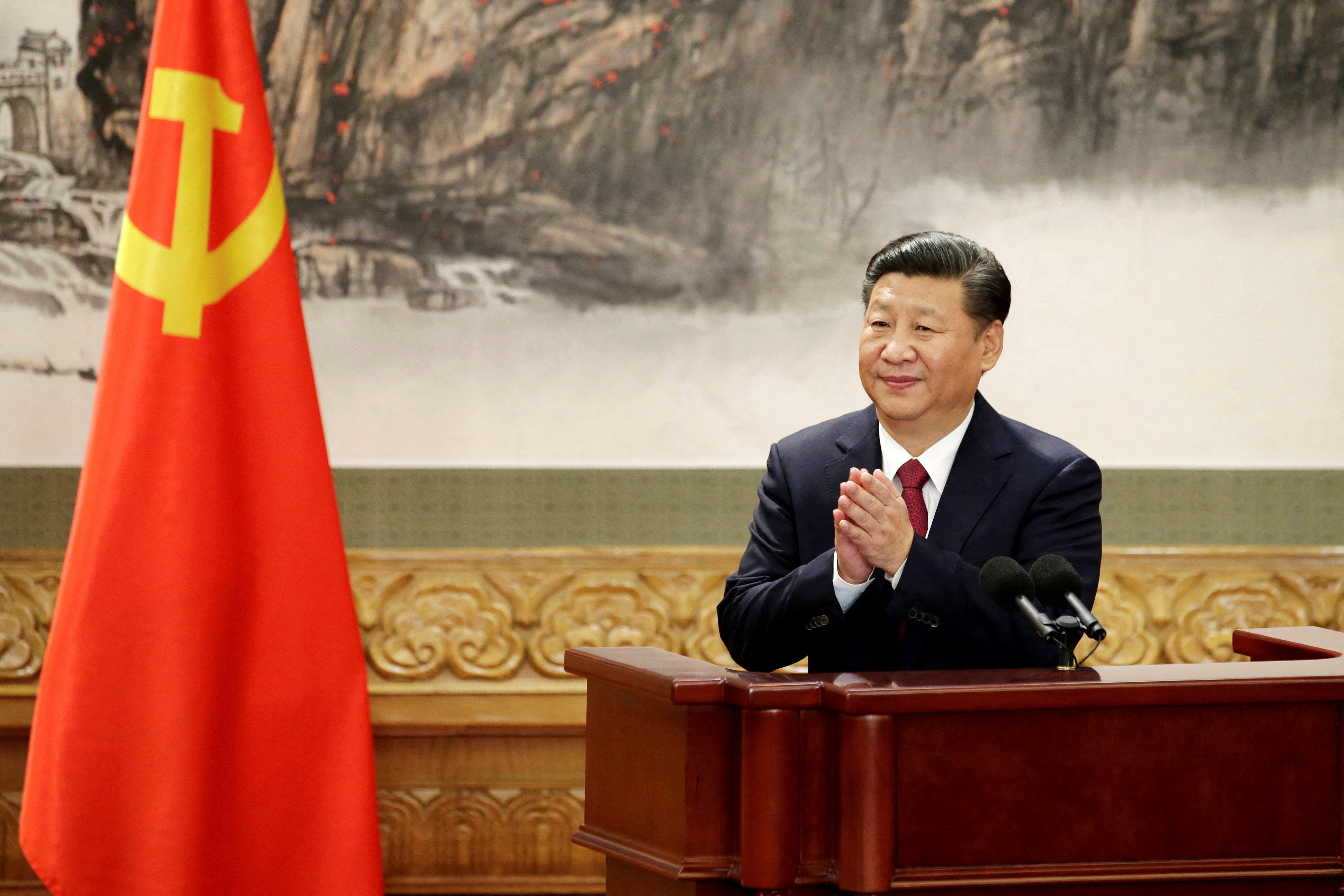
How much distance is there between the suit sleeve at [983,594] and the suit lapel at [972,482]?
9 cm

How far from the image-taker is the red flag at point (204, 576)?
A: 8.54 feet

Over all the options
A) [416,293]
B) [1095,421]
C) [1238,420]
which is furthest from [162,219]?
[1238,420]

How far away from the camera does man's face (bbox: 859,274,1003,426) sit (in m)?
2.17

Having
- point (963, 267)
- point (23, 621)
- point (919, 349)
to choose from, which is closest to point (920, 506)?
point (919, 349)

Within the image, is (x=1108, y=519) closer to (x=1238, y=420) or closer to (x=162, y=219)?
(x=1238, y=420)

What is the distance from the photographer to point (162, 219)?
2.70 meters

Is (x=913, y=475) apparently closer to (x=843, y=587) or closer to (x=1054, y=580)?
(x=843, y=587)

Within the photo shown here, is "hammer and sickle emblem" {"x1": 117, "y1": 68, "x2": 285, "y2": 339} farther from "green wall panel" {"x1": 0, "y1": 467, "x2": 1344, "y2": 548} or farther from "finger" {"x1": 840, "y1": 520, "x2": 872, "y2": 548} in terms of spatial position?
"finger" {"x1": 840, "y1": 520, "x2": 872, "y2": 548}

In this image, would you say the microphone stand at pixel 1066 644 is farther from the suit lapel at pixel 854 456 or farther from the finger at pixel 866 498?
the suit lapel at pixel 854 456

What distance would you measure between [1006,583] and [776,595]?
0.44 meters

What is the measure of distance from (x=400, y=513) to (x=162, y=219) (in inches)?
52.1

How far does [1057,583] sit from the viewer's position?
1.73 m

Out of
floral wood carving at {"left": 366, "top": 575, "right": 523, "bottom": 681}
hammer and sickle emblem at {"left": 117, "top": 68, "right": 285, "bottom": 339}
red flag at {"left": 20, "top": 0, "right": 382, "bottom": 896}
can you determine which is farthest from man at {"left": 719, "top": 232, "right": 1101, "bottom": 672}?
floral wood carving at {"left": 366, "top": 575, "right": 523, "bottom": 681}

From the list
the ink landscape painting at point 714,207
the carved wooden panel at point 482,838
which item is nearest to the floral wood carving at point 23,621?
the ink landscape painting at point 714,207
